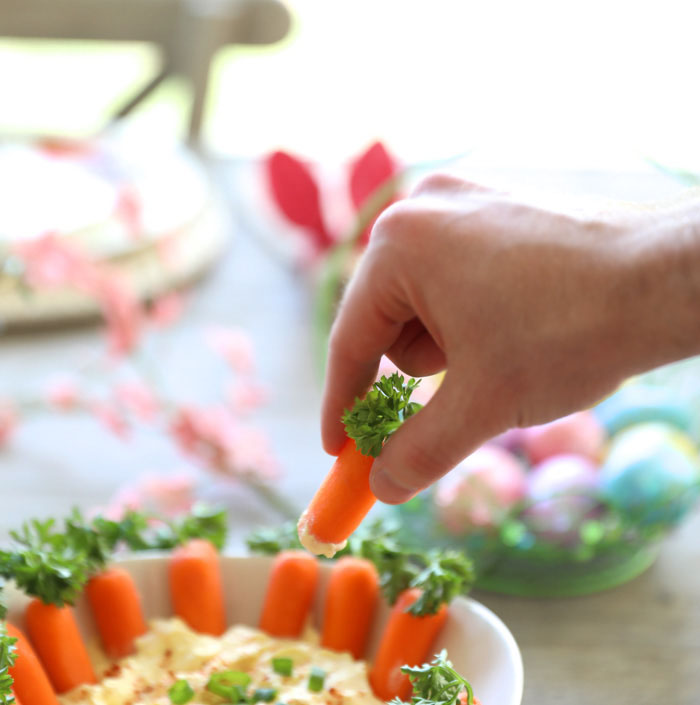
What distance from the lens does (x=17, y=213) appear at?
1480 millimetres

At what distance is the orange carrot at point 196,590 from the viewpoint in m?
0.74

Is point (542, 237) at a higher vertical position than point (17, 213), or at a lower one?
higher

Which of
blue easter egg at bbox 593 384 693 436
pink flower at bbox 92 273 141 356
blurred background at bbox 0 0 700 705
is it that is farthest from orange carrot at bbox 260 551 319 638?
pink flower at bbox 92 273 141 356

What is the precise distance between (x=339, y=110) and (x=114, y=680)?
3160mm

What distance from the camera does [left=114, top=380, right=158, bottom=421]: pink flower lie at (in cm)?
115

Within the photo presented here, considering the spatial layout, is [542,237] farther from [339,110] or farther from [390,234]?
[339,110]

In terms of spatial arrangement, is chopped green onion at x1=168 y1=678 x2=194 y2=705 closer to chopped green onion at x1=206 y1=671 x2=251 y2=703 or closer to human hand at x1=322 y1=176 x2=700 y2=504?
chopped green onion at x1=206 y1=671 x2=251 y2=703

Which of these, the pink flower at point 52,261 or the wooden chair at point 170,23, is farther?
the wooden chair at point 170,23

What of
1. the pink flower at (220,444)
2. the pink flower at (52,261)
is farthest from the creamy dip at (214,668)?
the pink flower at (52,261)

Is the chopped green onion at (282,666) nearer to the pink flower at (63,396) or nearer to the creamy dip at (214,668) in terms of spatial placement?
the creamy dip at (214,668)

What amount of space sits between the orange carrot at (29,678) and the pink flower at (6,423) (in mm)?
553

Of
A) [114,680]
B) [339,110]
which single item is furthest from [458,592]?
[339,110]

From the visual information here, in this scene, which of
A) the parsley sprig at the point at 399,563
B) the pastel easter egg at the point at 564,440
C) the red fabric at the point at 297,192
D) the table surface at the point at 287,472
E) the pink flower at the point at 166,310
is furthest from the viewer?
the red fabric at the point at 297,192

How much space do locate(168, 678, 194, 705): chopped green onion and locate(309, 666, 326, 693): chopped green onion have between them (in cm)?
8
